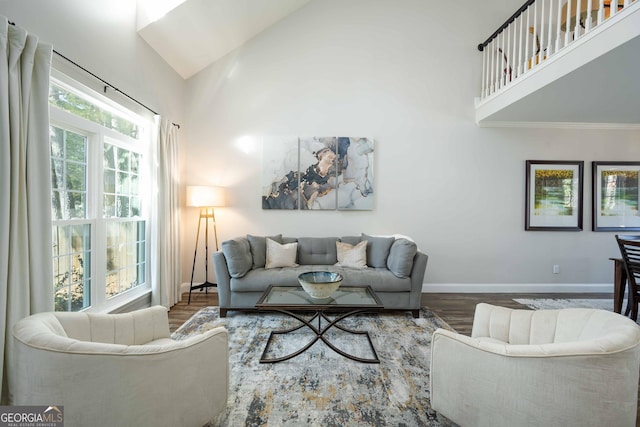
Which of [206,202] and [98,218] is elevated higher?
[206,202]

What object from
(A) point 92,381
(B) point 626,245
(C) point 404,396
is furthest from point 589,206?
(A) point 92,381

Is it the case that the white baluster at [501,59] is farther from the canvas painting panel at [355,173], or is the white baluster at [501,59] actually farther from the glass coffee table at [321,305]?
the glass coffee table at [321,305]

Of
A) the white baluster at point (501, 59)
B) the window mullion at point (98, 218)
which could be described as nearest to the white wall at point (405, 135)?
the white baluster at point (501, 59)

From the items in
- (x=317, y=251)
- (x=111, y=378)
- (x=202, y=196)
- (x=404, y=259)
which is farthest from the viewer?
(x=317, y=251)

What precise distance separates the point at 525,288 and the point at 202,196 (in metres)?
4.72

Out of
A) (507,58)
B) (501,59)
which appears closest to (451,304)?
(507,58)

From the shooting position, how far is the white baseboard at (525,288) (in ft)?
13.3

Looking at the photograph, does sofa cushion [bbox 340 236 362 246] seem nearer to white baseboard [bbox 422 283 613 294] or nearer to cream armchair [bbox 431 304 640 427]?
white baseboard [bbox 422 283 613 294]

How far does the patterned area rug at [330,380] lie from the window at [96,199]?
880mm

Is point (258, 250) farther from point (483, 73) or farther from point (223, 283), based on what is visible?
point (483, 73)

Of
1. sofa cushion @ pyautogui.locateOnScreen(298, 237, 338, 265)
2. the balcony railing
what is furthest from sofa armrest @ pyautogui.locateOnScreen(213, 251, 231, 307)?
the balcony railing

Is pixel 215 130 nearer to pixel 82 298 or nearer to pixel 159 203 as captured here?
pixel 159 203

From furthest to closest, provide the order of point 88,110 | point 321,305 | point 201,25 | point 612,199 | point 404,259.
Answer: point 612,199 → point 201,25 → point 404,259 → point 88,110 → point 321,305

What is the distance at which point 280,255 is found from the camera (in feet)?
11.4
